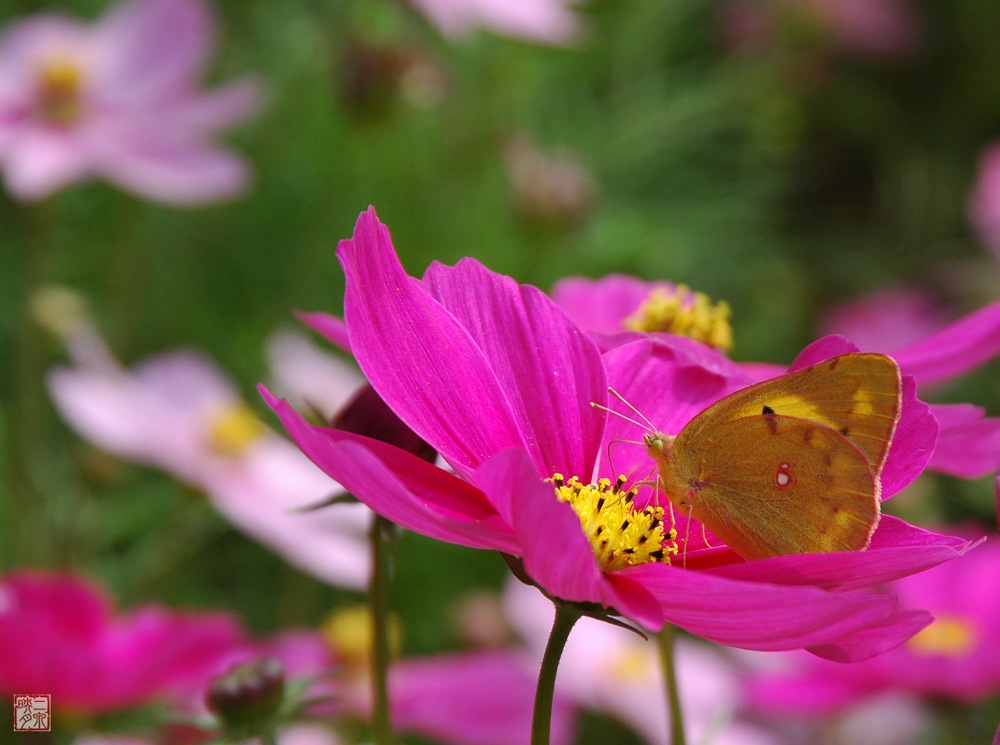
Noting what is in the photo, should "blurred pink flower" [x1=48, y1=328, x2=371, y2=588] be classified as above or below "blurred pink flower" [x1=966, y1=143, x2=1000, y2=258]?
below

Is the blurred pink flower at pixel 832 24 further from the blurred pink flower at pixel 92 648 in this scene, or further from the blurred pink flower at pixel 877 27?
the blurred pink flower at pixel 92 648

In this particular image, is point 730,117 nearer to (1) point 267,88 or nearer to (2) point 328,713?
(1) point 267,88

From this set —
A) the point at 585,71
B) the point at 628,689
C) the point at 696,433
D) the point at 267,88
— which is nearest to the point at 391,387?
the point at 696,433

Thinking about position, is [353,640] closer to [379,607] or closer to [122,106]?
[379,607]

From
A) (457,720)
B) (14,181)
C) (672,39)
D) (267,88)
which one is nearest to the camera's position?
(457,720)

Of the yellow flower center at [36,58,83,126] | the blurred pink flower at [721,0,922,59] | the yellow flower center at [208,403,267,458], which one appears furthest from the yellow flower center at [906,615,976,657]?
the blurred pink flower at [721,0,922,59]

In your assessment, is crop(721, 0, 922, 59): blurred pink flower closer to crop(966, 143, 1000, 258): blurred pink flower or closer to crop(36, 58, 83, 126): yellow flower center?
crop(966, 143, 1000, 258): blurred pink flower

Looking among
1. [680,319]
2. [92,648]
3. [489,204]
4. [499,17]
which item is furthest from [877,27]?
[92,648]
